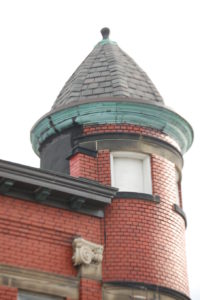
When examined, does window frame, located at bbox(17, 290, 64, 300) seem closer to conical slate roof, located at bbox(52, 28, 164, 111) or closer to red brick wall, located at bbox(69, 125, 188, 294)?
red brick wall, located at bbox(69, 125, 188, 294)

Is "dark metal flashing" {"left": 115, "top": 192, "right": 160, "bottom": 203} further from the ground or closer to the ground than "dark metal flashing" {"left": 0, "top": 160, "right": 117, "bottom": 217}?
further from the ground

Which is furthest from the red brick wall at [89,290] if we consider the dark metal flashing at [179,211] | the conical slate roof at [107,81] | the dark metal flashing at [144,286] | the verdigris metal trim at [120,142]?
the conical slate roof at [107,81]

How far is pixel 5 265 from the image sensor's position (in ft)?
47.4

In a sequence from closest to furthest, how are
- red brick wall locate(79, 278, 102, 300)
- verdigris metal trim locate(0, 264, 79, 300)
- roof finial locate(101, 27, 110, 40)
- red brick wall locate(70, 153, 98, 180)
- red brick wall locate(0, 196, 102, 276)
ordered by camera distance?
1. verdigris metal trim locate(0, 264, 79, 300)
2. red brick wall locate(0, 196, 102, 276)
3. red brick wall locate(79, 278, 102, 300)
4. red brick wall locate(70, 153, 98, 180)
5. roof finial locate(101, 27, 110, 40)

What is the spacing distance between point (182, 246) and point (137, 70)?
5.01 m

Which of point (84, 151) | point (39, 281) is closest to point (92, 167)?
point (84, 151)

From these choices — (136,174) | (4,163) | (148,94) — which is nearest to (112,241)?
(136,174)

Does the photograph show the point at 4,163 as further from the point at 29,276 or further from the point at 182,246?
the point at 182,246

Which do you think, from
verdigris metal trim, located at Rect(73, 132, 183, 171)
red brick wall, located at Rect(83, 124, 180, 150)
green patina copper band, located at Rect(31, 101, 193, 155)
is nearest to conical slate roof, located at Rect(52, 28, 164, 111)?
green patina copper band, located at Rect(31, 101, 193, 155)

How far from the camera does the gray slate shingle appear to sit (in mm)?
18312

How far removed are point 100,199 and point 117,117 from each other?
2.43m

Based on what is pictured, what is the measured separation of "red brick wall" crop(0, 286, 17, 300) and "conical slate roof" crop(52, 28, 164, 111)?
520cm

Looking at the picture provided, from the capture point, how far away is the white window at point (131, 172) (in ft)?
56.4

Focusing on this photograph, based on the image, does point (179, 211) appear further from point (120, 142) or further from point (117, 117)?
point (117, 117)
